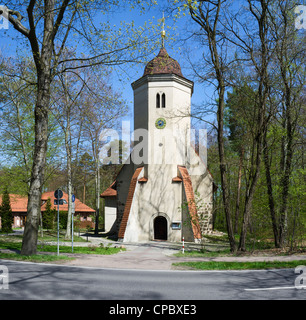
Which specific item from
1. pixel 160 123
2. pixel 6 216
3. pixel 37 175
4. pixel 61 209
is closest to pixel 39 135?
pixel 37 175

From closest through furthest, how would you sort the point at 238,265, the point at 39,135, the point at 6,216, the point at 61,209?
1. the point at 238,265
2. the point at 39,135
3. the point at 6,216
4. the point at 61,209

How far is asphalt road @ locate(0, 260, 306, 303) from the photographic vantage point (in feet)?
20.4

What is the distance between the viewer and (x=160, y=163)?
2150 centimetres

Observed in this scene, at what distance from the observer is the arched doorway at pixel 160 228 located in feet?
69.3

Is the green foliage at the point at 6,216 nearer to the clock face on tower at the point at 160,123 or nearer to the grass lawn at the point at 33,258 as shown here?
the clock face on tower at the point at 160,123

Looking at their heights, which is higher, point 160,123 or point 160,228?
point 160,123

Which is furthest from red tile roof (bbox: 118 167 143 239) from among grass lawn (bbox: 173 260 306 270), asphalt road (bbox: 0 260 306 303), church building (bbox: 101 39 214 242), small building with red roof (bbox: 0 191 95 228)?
small building with red roof (bbox: 0 191 95 228)

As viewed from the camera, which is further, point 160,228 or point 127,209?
point 160,228


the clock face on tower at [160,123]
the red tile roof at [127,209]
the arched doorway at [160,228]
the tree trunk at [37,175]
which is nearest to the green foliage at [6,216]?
the red tile roof at [127,209]

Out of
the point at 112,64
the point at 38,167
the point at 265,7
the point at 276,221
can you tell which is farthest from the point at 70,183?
the point at 265,7

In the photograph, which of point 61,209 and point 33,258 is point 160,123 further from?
point 61,209

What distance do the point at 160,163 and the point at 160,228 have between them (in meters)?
4.55

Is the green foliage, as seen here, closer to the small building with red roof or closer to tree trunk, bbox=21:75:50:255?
Answer: the small building with red roof
